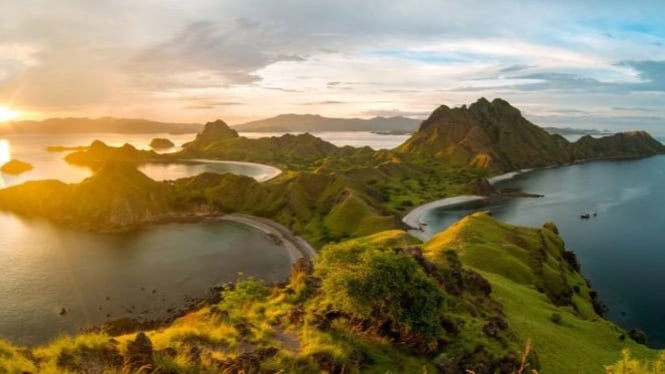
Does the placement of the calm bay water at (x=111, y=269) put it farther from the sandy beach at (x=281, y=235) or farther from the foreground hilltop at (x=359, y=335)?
the foreground hilltop at (x=359, y=335)

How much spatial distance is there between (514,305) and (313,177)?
125 meters

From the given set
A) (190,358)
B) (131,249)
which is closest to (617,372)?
(190,358)

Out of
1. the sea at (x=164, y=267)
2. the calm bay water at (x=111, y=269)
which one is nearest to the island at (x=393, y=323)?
the sea at (x=164, y=267)


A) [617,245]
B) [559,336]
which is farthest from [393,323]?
[617,245]

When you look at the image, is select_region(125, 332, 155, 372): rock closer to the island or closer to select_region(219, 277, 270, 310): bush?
the island

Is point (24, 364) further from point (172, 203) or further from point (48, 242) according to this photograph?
point (172, 203)

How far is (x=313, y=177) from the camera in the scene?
566 feet

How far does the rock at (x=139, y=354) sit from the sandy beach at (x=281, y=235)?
9021cm

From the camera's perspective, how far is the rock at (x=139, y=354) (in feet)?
56.6

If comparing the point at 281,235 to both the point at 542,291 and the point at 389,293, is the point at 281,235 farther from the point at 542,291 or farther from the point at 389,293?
the point at 389,293

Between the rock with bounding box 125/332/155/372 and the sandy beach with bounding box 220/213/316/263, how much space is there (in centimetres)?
9021

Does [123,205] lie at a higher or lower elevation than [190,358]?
lower

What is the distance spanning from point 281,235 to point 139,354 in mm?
119178

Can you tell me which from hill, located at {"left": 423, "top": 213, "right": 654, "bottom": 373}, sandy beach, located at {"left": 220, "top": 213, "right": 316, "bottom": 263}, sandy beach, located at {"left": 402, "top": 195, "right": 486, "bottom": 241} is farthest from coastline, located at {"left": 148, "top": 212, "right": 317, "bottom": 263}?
hill, located at {"left": 423, "top": 213, "right": 654, "bottom": 373}
